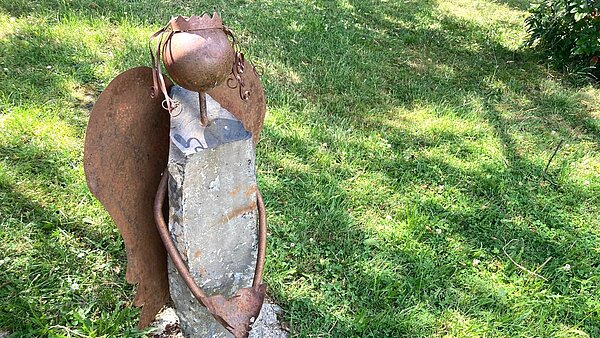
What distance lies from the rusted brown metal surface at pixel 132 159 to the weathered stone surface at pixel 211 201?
0.12 metres

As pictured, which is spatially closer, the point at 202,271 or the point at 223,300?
the point at 223,300

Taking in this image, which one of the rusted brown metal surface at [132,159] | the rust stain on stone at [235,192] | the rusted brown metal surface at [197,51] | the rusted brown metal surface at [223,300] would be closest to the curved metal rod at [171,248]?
→ the rusted brown metal surface at [223,300]

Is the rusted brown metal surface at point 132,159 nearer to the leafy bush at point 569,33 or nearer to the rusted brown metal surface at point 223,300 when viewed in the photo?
the rusted brown metal surface at point 223,300

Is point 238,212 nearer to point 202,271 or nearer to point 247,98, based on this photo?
point 202,271

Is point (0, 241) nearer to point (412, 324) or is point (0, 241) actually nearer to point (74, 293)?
point (74, 293)

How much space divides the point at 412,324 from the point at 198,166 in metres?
1.52

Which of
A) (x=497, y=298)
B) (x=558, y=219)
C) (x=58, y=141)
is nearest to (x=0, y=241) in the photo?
(x=58, y=141)

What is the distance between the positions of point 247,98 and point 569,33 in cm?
488

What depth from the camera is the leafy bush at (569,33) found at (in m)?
5.20

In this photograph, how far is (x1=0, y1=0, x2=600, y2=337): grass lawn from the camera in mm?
2566

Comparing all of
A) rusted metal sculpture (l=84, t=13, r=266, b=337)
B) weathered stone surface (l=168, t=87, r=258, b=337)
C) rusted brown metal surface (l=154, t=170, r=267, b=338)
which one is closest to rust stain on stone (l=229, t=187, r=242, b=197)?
weathered stone surface (l=168, t=87, r=258, b=337)

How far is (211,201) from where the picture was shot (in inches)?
69.4

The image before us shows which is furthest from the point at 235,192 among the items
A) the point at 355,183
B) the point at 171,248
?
the point at 355,183

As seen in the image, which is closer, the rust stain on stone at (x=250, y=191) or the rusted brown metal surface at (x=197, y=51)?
the rusted brown metal surface at (x=197, y=51)
